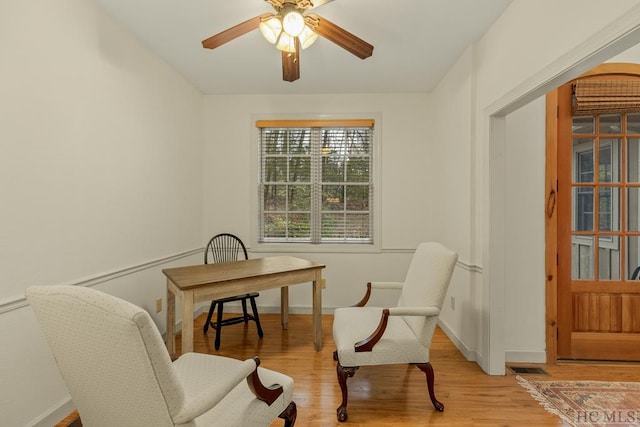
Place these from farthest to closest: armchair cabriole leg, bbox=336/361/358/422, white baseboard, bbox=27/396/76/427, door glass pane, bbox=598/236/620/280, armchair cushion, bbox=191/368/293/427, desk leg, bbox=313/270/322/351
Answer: desk leg, bbox=313/270/322/351
door glass pane, bbox=598/236/620/280
armchair cabriole leg, bbox=336/361/358/422
white baseboard, bbox=27/396/76/427
armchair cushion, bbox=191/368/293/427

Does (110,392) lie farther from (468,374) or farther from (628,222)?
(628,222)

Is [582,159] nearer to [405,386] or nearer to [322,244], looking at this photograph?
[405,386]

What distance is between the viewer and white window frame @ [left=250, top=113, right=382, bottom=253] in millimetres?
4031

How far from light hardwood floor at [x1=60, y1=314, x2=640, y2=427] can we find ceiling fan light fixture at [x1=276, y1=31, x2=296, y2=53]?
2.32 meters

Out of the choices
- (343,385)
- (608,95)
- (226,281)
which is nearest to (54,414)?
(226,281)

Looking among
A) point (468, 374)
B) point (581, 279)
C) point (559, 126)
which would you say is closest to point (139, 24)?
point (559, 126)

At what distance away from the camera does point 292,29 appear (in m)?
1.97

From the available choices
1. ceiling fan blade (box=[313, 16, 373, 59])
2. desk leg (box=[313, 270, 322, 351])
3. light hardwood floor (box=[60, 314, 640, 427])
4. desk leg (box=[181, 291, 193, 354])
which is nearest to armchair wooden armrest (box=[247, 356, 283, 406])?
light hardwood floor (box=[60, 314, 640, 427])

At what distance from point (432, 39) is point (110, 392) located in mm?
3107

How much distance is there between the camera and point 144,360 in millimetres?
1035

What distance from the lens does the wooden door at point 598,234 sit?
272 centimetres

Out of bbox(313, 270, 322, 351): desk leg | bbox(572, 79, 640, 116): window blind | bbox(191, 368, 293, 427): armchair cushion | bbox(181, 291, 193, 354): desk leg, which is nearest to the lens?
bbox(191, 368, 293, 427): armchair cushion

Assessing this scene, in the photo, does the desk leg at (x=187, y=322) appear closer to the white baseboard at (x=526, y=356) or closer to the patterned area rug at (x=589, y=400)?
the patterned area rug at (x=589, y=400)

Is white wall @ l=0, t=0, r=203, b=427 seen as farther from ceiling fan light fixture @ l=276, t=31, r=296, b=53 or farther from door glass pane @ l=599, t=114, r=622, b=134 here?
door glass pane @ l=599, t=114, r=622, b=134
